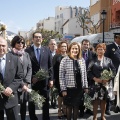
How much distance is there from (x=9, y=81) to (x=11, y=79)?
46 millimetres

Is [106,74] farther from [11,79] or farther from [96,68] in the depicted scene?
[11,79]

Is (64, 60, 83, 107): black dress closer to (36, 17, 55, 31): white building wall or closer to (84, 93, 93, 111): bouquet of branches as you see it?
(84, 93, 93, 111): bouquet of branches

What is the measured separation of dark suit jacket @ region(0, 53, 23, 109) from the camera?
4.44 metres

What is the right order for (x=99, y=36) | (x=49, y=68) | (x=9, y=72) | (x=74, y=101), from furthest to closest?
(x=99, y=36)
(x=49, y=68)
(x=74, y=101)
(x=9, y=72)

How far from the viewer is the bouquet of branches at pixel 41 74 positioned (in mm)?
6082

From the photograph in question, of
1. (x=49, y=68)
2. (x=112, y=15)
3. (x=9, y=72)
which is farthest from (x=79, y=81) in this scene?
(x=112, y=15)

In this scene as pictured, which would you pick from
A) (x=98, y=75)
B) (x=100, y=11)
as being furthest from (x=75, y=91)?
(x=100, y=11)

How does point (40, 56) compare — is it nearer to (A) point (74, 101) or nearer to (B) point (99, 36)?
(A) point (74, 101)

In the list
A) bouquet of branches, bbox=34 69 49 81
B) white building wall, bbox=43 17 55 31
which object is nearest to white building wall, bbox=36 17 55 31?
white building wall, bbox=43 17 55 31

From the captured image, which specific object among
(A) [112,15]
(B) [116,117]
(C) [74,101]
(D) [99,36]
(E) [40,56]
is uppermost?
(A) [112,15]

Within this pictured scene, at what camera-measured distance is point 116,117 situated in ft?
24.5

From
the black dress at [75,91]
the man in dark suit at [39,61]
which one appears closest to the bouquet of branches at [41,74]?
the man in dark suit at [39,61]

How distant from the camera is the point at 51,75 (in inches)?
253

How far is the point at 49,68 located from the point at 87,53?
5.88ft
